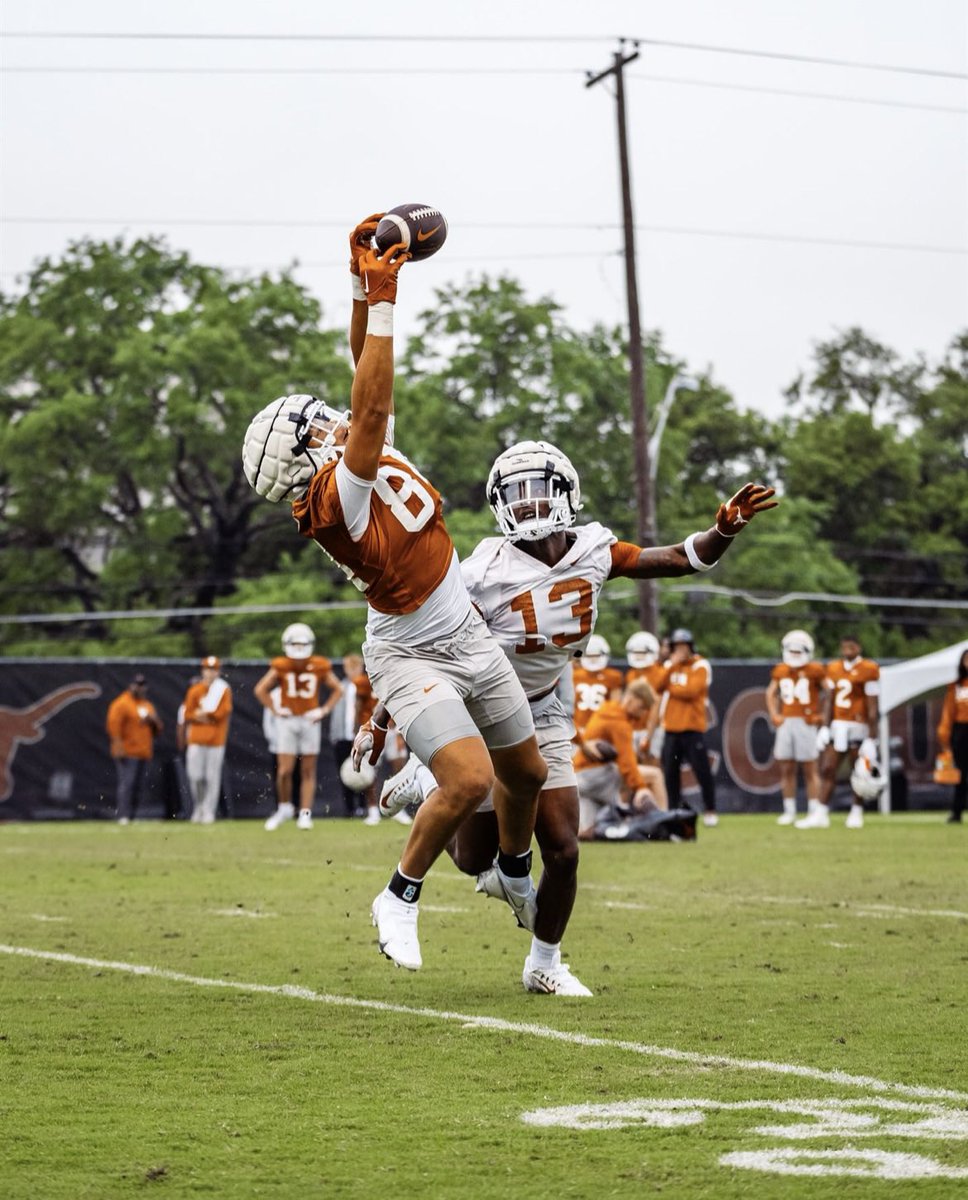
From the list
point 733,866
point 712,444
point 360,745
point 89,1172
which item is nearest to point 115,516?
point 712,444

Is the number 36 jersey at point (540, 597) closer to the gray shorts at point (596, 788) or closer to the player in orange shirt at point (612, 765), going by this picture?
the player in orange shirt at point (612, 765)

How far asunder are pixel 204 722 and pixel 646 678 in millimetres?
4818

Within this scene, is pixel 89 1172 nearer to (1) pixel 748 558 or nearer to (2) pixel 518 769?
(2) pixel 518 769

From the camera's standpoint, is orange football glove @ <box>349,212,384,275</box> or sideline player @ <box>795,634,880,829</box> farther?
sideline player @ <box>795,634,880,829</box>

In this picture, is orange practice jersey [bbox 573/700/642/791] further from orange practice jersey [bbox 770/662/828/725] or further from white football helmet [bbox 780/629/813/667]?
orange practice jersey [bbox 770/662/828/725]

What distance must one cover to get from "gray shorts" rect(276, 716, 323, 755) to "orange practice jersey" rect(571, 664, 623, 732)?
9.19 ft

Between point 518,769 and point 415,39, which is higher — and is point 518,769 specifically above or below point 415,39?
below

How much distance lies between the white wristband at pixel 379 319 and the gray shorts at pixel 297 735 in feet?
44.3

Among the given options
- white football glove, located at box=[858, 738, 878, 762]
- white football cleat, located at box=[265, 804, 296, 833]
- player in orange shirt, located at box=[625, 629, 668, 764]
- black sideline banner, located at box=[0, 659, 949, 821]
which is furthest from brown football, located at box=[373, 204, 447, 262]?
black sideline banner, located at box=[0, 659, 949, 821]

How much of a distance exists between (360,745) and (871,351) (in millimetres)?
61483

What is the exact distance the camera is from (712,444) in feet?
191

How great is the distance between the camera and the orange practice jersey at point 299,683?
62.6ft

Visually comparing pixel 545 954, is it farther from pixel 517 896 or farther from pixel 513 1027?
pixel 513 1027

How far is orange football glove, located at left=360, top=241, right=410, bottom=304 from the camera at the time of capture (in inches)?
226
